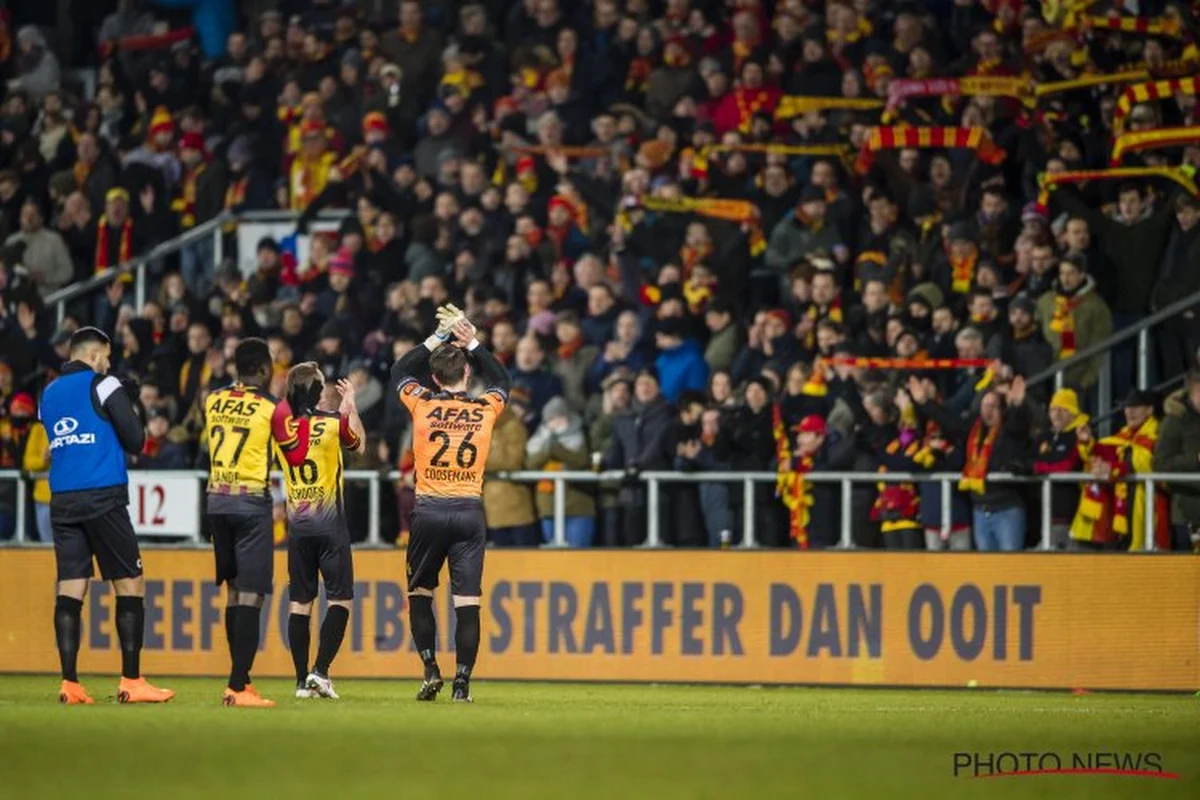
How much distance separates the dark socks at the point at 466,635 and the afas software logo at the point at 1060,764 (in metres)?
4.35

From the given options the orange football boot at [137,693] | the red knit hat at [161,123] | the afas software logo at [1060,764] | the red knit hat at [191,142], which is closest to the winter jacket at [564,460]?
the orange football boot at [137,693]

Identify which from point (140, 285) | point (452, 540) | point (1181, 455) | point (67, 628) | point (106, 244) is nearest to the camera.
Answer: point (67, 628)

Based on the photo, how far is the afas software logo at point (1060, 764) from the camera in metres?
12.0

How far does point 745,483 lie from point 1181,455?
3543 millimetres

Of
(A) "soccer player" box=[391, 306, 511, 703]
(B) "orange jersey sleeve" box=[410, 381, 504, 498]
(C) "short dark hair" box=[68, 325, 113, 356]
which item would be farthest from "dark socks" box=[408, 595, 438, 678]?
(C) "short dark hair" box=[68, 325, 113, 356]

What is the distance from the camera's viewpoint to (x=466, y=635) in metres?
16.3

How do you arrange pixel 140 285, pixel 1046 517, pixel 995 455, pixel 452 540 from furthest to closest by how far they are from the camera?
pixel 140 285 → pixel 995 455 → pixel 1046 517 → pixel 452 540

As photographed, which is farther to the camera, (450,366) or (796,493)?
(796,493)

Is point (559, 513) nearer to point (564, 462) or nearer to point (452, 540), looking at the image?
point (564, 462)

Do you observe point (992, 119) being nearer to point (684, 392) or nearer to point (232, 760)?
point (684, 392)

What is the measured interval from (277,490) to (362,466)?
0.81 metres

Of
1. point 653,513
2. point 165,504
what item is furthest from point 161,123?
point 653,513

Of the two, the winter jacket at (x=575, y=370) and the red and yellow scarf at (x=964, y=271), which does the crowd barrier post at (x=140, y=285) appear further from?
the red and yellow scarf at (x=964, y=271)

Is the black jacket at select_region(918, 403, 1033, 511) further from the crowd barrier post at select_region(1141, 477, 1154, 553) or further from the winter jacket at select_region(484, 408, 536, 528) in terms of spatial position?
the winter jacket at select_region(484, 408, 536, 528)
